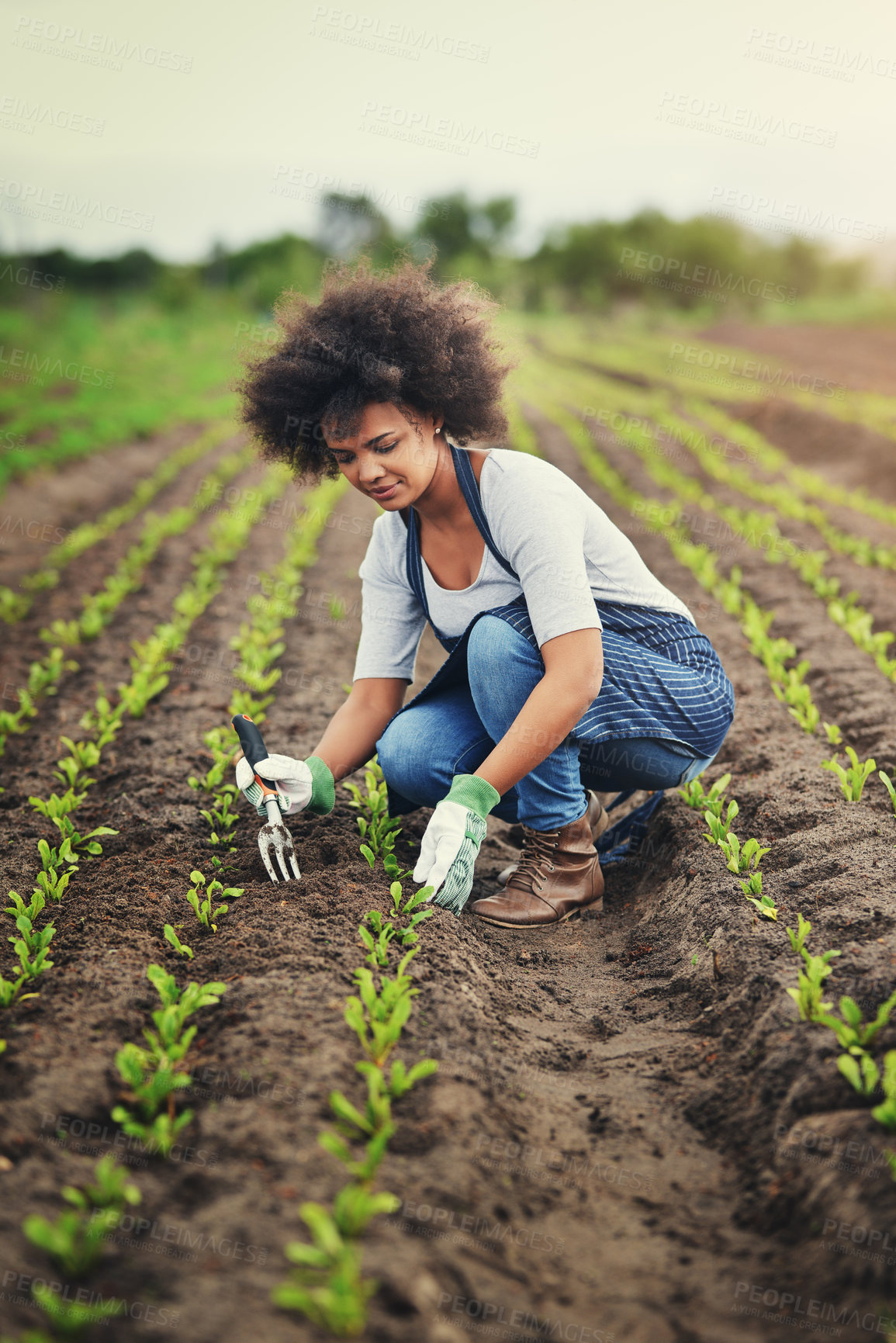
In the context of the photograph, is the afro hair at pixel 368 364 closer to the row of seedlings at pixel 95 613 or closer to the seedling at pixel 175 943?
the seedling at pixel 175 943

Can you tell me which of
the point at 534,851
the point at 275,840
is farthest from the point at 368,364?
the point at 534,851

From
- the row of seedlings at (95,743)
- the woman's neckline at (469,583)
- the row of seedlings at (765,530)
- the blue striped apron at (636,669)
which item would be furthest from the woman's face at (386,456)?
the row of seedlings at (765,530)

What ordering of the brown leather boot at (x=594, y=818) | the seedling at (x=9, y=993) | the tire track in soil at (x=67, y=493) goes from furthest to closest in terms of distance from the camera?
the tire track in soil at (x=67, y=493), the brown leather boot at (x=594, y=818), the seedling at (x=9, y=993)

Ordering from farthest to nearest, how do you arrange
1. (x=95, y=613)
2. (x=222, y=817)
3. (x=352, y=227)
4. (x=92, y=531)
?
(x=352, y=227) → (x=92, y=531) → (x=95, y=613) → (x=222, y=817)

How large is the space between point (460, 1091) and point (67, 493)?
→ 8.92m

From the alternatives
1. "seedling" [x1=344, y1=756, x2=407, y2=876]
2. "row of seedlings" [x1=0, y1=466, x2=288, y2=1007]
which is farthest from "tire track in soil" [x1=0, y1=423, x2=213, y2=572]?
"seedling" [x1=344, y1=756, x2=407, y2=876]

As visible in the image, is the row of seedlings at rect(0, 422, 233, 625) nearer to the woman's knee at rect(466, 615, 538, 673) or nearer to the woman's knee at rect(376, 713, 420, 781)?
the woman's knee at rect(376, 713, 420, 781)

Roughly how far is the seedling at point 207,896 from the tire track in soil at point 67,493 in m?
4.62

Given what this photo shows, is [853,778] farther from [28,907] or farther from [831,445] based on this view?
[831,445]

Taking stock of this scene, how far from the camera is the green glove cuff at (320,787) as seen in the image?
2.89 metres

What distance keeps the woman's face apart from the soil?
1188mm

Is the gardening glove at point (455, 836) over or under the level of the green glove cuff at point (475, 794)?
under

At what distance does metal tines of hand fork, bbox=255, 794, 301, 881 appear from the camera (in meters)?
2.70

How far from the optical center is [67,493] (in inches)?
369
